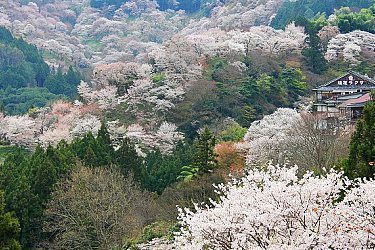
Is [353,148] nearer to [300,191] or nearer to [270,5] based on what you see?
[300,191]

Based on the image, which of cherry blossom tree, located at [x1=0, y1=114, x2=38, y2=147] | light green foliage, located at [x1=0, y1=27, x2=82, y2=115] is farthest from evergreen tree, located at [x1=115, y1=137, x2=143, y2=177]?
light green foliage, located at [x1=0, y1=27, x2=82, y2=115]

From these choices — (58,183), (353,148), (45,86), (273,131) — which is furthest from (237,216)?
(45,86)

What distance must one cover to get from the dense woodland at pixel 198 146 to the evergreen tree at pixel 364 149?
0.09 feet

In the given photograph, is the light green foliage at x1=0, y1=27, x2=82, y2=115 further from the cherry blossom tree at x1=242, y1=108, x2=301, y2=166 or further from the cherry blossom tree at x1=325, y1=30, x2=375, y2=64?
the cherry blossom tree at x1=242, y1=108, x2=301, y2=166

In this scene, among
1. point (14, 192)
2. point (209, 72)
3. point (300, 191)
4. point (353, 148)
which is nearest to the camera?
point (300, 191)

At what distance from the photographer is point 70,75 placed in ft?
211

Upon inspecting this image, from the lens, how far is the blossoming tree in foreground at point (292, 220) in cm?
673

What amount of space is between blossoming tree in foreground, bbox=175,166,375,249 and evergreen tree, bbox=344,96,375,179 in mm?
3566

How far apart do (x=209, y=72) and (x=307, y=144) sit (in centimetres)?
1932

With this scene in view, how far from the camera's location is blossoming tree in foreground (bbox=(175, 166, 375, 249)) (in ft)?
22.1

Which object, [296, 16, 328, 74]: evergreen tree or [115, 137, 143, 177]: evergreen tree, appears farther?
[296, 16, 328, 74]: evergreen tree

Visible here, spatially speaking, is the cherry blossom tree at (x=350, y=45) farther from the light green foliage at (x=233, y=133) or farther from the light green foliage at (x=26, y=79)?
the light green foliage at (x=26, y=79)

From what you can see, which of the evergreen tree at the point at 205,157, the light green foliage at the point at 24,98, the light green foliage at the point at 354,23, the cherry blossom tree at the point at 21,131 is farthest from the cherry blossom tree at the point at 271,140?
the light green foliage at the point at 24,98

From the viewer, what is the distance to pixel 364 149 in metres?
11.6
